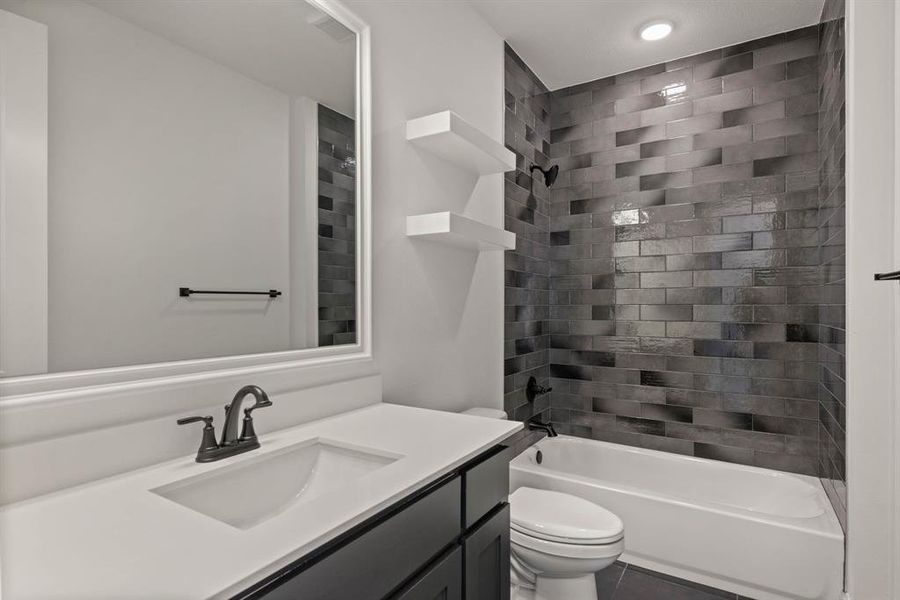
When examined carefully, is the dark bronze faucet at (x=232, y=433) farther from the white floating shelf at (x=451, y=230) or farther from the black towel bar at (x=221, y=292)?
the white floating shelf at (x=451, y=230)

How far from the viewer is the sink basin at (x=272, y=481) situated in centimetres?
96

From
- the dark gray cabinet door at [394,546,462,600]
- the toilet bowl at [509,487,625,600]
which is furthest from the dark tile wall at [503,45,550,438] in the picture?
the dark gray cabinet door at [394,546,462,600]

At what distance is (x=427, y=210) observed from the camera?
1936 millimetres

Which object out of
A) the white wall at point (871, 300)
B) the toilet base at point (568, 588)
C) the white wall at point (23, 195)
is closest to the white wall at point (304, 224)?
the white wall at point (23, 195)

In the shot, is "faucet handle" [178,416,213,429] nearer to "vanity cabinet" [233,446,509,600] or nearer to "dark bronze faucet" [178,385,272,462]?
"dark bronze faucet" [178,385,272,462]

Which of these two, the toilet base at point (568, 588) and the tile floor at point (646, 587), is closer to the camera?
the toilet base at point (568, 588)

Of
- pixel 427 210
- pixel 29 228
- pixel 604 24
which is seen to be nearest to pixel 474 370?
pixel 427 210

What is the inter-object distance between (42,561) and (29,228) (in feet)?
1.87

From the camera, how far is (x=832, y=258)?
2029 mm

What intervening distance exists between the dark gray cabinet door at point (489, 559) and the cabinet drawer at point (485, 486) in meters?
0.03

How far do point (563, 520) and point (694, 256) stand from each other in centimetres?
168

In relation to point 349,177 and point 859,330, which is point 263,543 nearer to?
point 349,177

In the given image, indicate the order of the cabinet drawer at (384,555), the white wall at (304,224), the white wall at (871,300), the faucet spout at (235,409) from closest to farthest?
1. the cabinet drawer at (384,555)
2. the faucet spout at (235,409)
3. the white wall at (304,224)
4. the white wall at (871,300)

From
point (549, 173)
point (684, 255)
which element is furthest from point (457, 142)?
point (684, 255)
